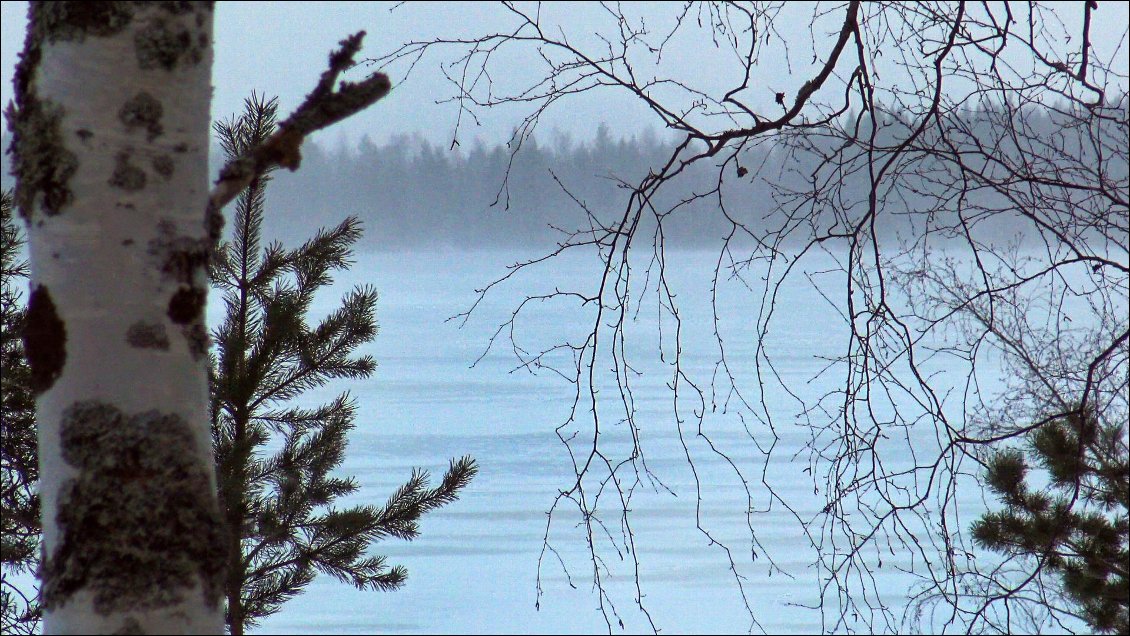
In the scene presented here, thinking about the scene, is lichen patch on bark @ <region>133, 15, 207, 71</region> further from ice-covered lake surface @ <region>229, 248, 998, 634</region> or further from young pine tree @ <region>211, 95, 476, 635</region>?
ice-covered lake surface @ <region>229, 248, 998, 634</region>

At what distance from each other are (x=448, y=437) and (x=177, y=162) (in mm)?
5844

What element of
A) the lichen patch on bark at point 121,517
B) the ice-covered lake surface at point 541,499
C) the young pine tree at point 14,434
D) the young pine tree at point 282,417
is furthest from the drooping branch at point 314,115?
the ice-covered lake surface at point 541,499

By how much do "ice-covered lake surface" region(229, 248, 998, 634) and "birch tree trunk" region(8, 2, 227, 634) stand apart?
260cm

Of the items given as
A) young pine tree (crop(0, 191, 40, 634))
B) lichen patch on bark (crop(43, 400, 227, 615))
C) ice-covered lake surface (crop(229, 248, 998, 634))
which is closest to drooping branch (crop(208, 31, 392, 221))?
lichen patch on bark (crop(43, 400, 227, 615))

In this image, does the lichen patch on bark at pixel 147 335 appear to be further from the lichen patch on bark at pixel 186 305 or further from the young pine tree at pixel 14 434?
the young pine tree at pixel 14 434

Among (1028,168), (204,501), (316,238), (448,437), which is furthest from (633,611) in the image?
(204,501)

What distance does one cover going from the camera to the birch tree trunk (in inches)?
29.7

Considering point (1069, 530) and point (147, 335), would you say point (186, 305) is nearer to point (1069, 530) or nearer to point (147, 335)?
point (147, 335)

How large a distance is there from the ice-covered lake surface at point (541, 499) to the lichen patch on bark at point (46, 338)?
2.64m

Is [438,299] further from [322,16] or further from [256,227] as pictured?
[256,227]

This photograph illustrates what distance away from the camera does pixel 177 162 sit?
80cm

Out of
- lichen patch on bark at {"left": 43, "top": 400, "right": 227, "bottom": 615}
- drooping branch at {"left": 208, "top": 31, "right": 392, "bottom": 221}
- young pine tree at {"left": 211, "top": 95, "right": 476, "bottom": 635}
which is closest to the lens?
lichen patch on bark at {"left": 43, "top": 400, "right": 227, "bottom": 615}

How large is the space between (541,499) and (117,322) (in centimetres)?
590

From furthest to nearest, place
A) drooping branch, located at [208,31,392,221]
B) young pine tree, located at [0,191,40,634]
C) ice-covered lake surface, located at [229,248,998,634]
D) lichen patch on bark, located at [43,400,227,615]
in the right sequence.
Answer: ice-covered lake surface, located at [229,248,998,634], young pine tree, located at [0,191,40,634], drooping branch, located at [208,31,392,221], lichen patch on bark, located at [43,400,227,615]
